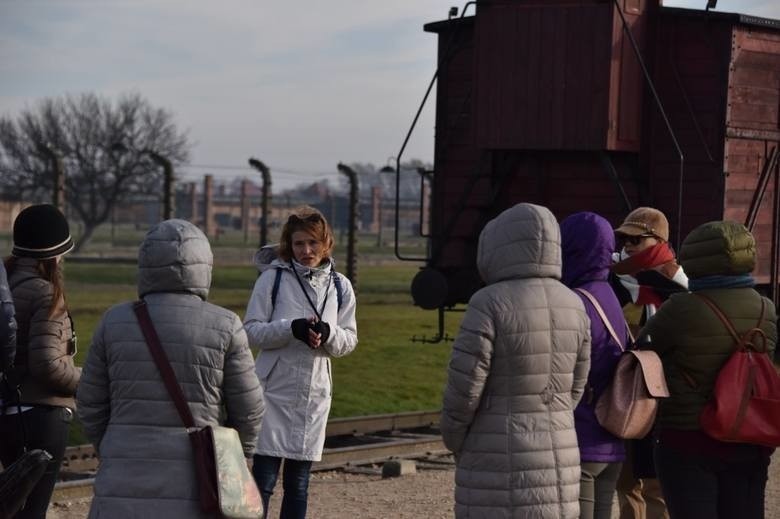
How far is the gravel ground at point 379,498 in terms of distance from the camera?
920 cm

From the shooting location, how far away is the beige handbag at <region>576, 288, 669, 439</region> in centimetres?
580

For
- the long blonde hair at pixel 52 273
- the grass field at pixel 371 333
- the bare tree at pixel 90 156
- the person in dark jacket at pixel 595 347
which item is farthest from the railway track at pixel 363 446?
the bare tree at pixel 90 156

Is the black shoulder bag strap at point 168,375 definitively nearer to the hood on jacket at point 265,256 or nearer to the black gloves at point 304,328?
the black gloves at point 304,328

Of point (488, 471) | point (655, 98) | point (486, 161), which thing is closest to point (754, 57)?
point (655, 98)

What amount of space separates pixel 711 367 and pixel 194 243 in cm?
225

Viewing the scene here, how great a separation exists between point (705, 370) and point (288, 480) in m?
2.13

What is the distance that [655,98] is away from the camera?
46.2ft

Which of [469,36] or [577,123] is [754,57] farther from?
[469,36]

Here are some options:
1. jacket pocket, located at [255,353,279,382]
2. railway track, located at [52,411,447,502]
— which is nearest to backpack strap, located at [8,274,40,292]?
jacket pocket, located at [255,353,279,382]

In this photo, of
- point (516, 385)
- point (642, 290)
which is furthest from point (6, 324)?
point (642, 290)

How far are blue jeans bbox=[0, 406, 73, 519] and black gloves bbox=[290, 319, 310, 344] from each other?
3.68 feet

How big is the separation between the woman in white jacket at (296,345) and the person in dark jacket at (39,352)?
100 centimetres

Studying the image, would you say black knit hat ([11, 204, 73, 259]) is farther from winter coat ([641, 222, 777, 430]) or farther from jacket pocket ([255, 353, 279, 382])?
winter coat ([641, 222, 777, 430])

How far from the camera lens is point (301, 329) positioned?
6.74 m
